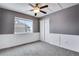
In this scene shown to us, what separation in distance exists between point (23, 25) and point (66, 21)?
115 inches

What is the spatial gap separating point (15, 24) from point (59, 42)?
2.90 meters

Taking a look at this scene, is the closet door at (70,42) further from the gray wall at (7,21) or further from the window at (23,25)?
the gray wall at (7,21)

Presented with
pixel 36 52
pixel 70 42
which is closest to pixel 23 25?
pixel 36 52

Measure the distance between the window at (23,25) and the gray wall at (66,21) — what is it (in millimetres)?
1719

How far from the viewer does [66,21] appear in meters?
3.39

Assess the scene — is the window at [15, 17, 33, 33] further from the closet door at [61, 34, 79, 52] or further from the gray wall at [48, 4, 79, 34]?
the closet door at [61, 34, 79, 52]

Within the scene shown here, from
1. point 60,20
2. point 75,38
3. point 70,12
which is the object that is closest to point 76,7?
point 70,12

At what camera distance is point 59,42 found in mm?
3656

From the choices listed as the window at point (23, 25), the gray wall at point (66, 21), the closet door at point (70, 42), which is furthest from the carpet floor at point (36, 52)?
the window at point (23, 25)

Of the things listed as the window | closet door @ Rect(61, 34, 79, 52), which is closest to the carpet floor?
closet door @ Rect(61, 34, 79, 52)

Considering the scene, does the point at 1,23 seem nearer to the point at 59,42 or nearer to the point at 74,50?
the point at 59,42

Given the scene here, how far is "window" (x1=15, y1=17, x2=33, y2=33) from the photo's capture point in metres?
4.09

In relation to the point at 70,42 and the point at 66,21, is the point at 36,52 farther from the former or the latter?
the point at 66,21

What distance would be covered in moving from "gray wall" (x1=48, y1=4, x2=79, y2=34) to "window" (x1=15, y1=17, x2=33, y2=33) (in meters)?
1.72
